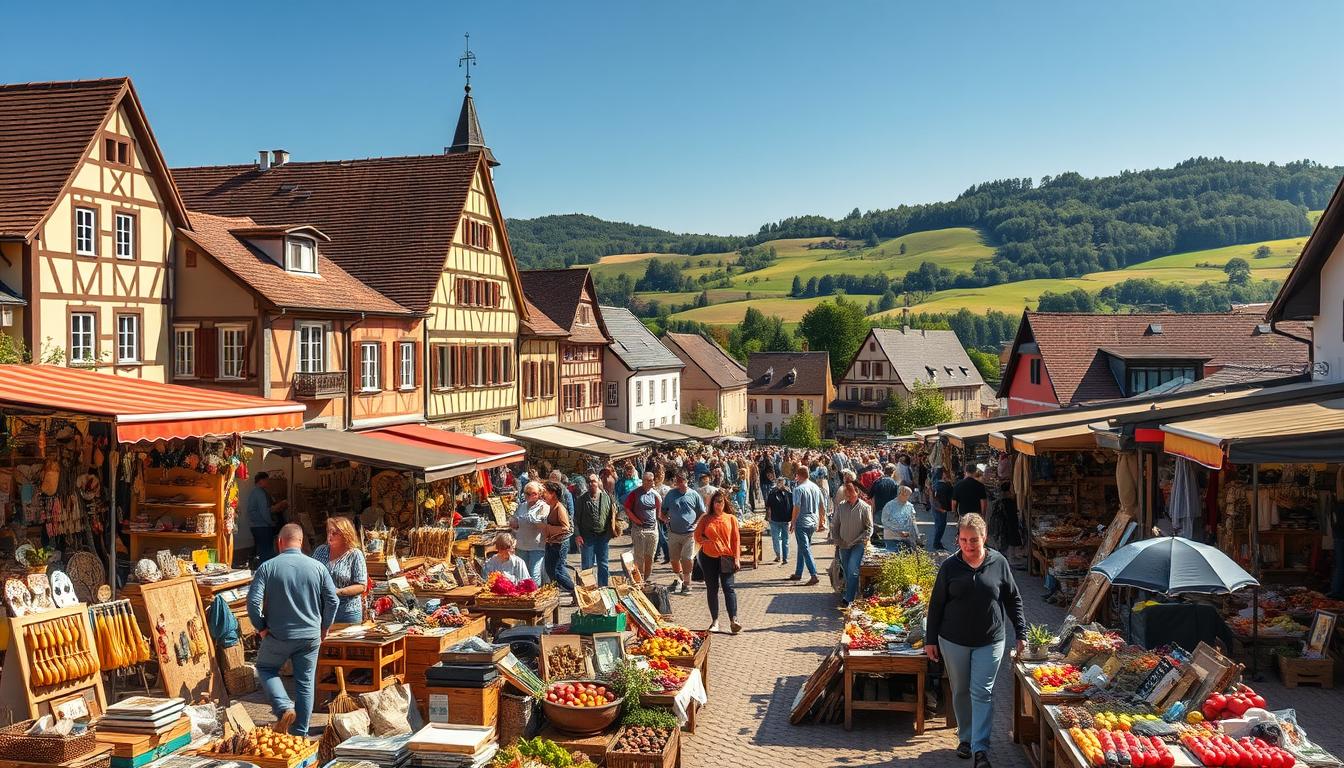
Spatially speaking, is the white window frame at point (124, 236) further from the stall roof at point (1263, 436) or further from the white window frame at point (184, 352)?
the stall roof at point (1263, 436)

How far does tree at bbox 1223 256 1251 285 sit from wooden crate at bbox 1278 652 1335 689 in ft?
435

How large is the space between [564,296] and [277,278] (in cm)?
2032

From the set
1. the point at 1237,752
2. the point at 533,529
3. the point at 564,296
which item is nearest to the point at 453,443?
the point at 533,529

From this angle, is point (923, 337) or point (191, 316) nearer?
point (191, 316)

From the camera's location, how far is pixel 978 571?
27.2ft

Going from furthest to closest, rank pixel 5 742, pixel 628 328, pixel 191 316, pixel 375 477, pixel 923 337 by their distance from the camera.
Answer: pixel 923 337
pixel 628 328
pixel 191 316
pixel 375 477
pixel 5 742

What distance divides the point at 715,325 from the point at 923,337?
44.1m

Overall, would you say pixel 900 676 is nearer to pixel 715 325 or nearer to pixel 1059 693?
pixel 1059 693

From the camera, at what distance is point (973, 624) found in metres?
8.23

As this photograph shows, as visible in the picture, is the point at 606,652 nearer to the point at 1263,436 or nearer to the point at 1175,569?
the point at 1175,569

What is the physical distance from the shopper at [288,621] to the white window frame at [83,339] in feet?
43.6

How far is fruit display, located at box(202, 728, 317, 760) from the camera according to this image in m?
7.08

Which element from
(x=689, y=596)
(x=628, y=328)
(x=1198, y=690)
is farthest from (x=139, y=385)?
(x=628, y=328)

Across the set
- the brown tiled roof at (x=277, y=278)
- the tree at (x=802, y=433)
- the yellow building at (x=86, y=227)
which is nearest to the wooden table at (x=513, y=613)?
the yellow building at (x=86, y=227)
